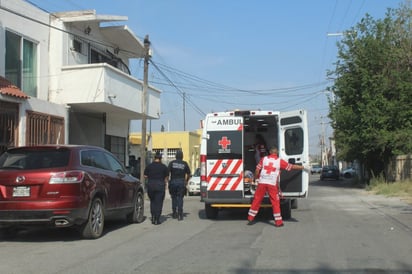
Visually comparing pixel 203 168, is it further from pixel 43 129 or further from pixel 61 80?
pixel 61 80

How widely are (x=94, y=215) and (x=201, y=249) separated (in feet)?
7.98

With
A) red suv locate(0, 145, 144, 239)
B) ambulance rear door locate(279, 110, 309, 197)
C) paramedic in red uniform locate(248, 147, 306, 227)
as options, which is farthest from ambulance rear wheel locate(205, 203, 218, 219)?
red suv locate(0, 145, 144, 239)

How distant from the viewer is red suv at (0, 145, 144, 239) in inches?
357

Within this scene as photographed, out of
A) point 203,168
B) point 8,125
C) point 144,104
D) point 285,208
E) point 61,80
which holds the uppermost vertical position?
point 61,80

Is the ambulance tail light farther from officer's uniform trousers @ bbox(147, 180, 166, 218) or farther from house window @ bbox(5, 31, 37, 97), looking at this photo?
house window @ bbox(5, 31, 37, 97)

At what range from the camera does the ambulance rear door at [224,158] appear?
487 inches

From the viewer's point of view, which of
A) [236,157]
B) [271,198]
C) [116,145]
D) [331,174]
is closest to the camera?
[271,198]

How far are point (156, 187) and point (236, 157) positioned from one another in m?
2.03

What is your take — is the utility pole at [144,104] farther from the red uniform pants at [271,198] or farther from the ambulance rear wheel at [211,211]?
the red uniform pants at [271,198]

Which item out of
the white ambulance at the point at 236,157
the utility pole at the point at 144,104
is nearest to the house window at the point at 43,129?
the utility pole at the point at 144,104

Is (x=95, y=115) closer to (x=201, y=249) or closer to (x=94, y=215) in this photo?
(x=94, y=215)

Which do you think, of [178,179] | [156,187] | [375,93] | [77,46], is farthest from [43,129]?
[375,93]

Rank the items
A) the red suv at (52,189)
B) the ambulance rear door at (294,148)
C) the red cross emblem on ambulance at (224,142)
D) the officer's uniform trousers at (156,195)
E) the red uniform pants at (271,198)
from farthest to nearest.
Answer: the red cross emblem on ambulance at (224,142) < the ambulance rear door at (294,148) < the officer's uniform trousers at (156,195) < the red uniform pants at (271,198) < the red suv at (52,189)

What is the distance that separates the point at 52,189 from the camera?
9.07 m
